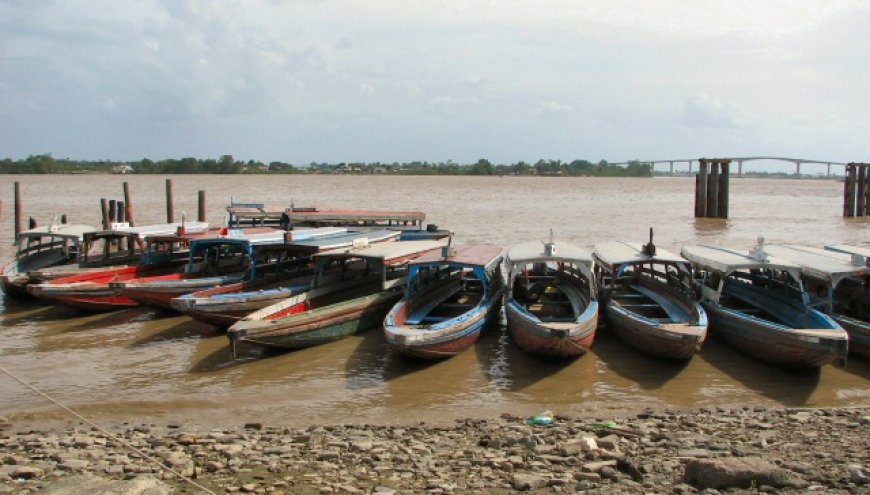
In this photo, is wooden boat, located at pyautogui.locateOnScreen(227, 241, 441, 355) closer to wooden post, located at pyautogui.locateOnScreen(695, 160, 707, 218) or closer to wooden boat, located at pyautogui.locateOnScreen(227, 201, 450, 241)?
wooden boat, located at pyautogui.locateOnScreen(227, 201, 450, 241)

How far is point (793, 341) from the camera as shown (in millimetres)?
10930

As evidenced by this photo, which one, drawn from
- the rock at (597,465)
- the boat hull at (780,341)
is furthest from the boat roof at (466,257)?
the rock at (597,465)

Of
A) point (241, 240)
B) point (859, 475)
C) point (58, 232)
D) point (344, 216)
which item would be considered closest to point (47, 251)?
point (58, 232)

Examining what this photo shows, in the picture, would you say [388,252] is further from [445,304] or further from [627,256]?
[627,256]

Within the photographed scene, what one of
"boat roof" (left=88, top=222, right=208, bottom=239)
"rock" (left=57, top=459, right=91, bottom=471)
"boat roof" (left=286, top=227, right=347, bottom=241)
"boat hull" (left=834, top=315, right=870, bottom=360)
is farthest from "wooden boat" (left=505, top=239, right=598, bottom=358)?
"boat roof" (left=88, top=222, right=208, bottom=239)

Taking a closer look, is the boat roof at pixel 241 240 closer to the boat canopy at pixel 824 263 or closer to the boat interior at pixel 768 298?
the boat interior at pixel 768 298

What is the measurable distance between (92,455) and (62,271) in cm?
1021

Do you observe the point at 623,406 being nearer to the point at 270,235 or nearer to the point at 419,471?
the point at 419,471

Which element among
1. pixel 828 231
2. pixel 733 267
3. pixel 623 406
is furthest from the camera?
pixel 828 231

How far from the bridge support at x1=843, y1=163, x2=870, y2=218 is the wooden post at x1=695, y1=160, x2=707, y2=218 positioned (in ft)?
27.5

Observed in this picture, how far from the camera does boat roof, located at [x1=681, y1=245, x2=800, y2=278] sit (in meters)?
12.8

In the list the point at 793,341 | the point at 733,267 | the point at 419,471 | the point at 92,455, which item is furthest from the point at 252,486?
the point at 733,267

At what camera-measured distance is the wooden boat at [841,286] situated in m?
12.1

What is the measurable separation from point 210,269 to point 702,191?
104 feet
